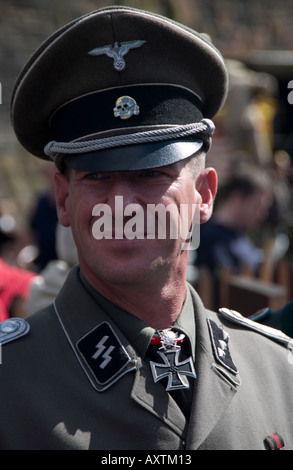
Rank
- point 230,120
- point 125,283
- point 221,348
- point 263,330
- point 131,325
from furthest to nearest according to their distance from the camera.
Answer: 1. point 230,120
2. point 263,330
3. point 221,348
4. point 131,325
5. point 125,283

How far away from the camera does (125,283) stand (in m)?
1.75

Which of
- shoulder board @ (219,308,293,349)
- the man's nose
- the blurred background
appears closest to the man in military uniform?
the man's nose

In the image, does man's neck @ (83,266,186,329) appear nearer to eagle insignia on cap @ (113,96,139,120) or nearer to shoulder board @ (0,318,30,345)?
shoulder board @ (0,318,30,345)

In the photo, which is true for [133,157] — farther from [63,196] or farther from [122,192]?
[63,196]

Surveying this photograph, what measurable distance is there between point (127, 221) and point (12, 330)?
479mm

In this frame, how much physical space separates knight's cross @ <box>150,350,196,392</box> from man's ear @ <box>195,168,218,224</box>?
444 millimetres

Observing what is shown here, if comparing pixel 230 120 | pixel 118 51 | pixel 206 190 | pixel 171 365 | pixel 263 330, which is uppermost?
pixel 118 51

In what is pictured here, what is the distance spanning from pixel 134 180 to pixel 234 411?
731 millimetres

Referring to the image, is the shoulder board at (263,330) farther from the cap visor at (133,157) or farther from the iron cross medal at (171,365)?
the cap visor at (133,157)

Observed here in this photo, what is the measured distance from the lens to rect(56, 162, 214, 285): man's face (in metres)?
1.75

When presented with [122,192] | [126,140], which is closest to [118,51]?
[126,140]

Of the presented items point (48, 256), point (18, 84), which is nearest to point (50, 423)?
point (18, 84)

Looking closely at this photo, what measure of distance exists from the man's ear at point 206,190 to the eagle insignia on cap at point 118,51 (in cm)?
41

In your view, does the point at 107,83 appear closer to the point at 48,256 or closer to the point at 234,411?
the point at 234,411
